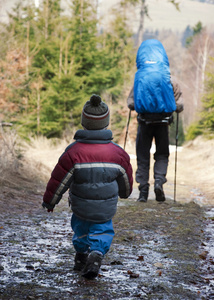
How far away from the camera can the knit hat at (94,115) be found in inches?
132

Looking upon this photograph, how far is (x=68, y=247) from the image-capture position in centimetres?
396

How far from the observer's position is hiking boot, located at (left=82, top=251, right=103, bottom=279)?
298 centimetres

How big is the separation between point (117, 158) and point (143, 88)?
2808mm

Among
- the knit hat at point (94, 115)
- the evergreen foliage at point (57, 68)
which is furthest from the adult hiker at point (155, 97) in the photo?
the evergreen foliage at point (57, 68)

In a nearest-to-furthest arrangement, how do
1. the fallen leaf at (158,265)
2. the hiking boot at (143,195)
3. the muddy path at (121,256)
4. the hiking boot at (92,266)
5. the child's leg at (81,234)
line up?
the muddy path at (121,256)
the hiking boot at (92,266)
the child's leg at (81,234)
the fallen leaf at (158,265)
the hiking boot at (143,195)

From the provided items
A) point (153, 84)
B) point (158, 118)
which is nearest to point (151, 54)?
point (153, 84)

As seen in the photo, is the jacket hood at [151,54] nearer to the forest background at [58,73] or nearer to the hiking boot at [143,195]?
the hiking boot at [143,195]

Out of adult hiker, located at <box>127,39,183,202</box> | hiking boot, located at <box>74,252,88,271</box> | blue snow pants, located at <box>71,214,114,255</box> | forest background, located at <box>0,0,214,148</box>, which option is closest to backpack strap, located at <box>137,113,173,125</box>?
adult hiker, located at <box>127,39,183,202</box>

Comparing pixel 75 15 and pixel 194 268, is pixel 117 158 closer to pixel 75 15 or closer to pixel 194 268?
pixel 194 268

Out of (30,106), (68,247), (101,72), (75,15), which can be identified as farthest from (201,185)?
(75,15)

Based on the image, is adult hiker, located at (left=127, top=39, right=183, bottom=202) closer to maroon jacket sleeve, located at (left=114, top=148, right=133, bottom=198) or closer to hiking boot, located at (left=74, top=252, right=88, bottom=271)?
maroon jacket sleeve, located at (left=114, top=148, right=133, bottom=198)

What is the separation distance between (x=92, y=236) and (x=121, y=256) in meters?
0.67

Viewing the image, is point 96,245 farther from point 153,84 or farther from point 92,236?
point 153,84

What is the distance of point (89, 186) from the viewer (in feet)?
10.4
